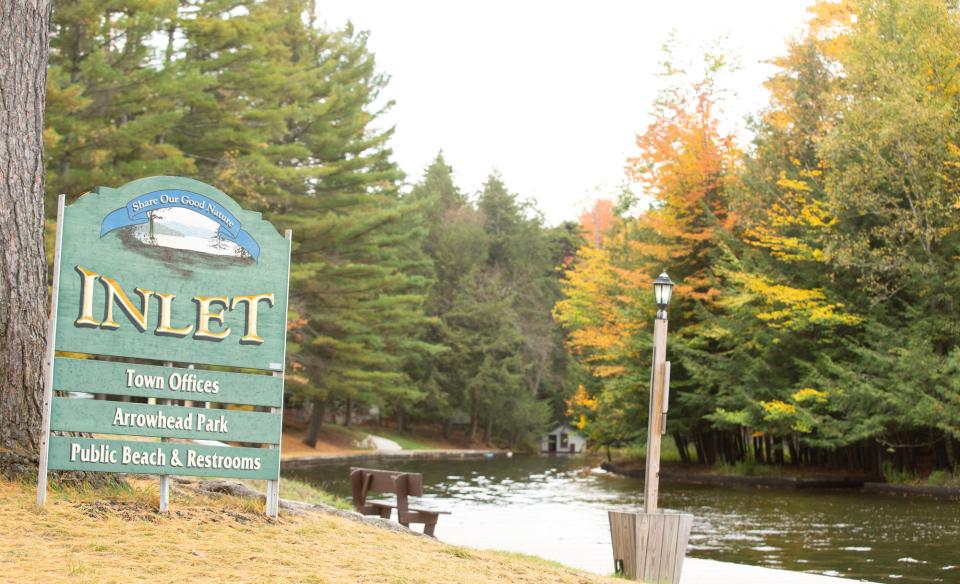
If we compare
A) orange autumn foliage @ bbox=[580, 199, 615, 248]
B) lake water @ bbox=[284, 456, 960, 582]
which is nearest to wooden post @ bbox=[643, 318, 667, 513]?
lake water @ bbox=[284, 456, 960, 582]

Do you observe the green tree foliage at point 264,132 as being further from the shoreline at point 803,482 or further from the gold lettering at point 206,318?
the gold lettering at point 206,318

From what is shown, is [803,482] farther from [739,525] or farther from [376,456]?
[376,456]

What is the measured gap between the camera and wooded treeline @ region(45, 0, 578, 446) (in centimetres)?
2598

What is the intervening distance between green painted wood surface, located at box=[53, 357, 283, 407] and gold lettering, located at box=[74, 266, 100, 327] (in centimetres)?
29

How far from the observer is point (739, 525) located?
61.0ft

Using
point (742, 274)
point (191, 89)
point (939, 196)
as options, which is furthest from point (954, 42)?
point (191, 89)

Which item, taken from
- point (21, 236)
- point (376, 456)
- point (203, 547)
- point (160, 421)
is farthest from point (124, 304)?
point (376, 456)

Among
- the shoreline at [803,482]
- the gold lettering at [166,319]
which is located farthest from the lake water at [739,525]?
the gold lettering at [166,319]

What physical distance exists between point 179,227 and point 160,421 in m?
1.52

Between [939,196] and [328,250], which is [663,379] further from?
[328,250]

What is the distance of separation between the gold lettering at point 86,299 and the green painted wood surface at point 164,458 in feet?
2.82

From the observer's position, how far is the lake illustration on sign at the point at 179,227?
8.66m

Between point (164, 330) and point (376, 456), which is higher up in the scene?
point (164, 330)

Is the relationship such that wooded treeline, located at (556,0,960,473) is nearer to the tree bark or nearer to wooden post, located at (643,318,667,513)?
the tree bark
